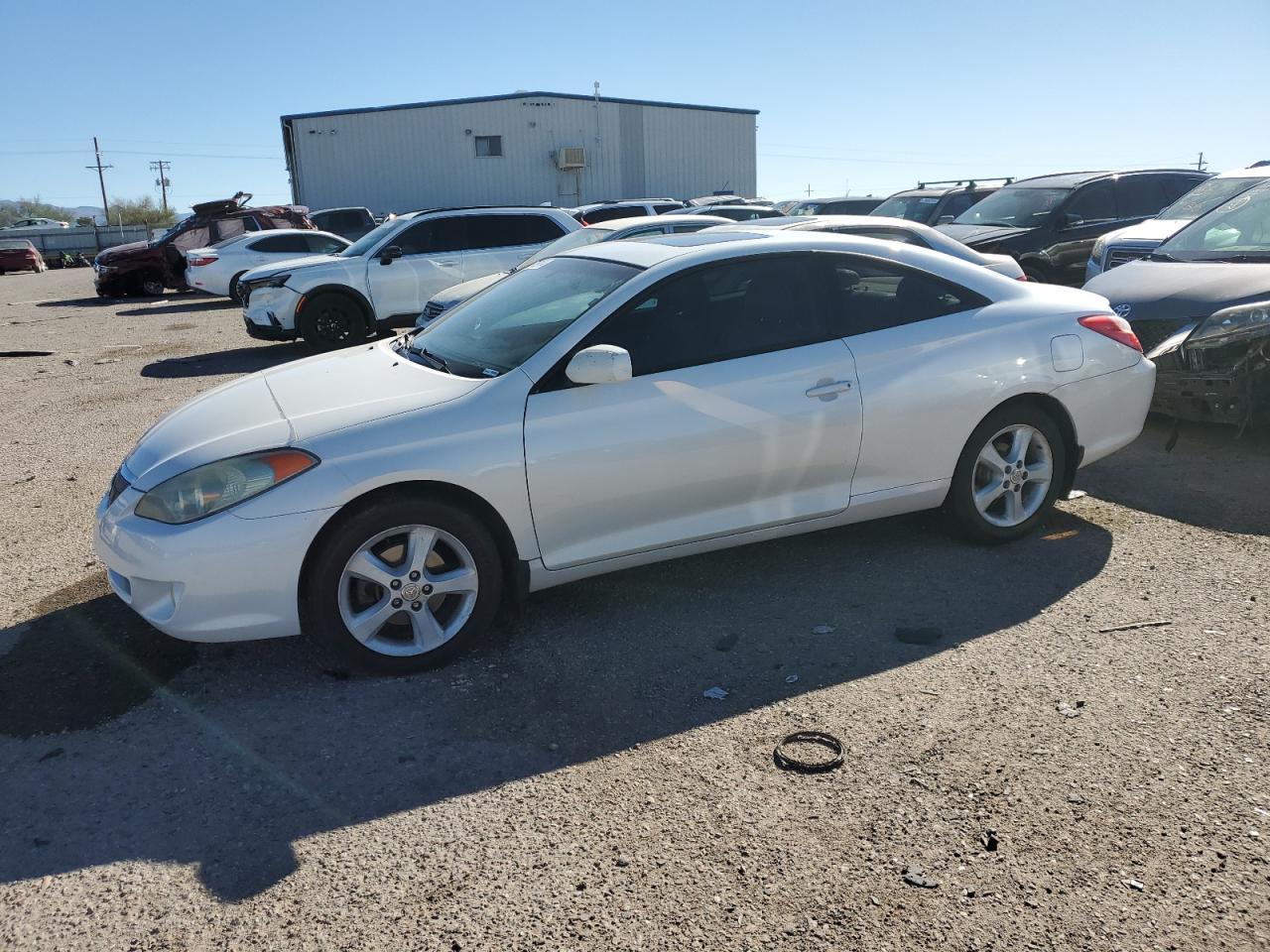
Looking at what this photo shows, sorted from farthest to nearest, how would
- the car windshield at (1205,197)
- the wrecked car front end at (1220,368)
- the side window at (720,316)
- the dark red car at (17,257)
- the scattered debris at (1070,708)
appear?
the dark red car at (17,257) → the car windshield at (1205,197) → the wrecked car front end at (1220,368) → the side window at (720,316) → the scattered debris at (1070,708)

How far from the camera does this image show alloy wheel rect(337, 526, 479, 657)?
390cm

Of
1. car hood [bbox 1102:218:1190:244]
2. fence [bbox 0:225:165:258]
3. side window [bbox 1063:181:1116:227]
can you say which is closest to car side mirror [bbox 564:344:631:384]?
car hood [bbox 1102:218:1190:244]

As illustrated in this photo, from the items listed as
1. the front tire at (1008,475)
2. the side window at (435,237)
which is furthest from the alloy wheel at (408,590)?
the side window at (435,237)

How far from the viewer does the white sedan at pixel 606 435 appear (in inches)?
151

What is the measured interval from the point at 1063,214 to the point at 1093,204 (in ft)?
1.90

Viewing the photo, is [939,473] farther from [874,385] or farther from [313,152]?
[313,152]

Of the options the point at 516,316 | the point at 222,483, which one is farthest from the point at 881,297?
the point at 222,483

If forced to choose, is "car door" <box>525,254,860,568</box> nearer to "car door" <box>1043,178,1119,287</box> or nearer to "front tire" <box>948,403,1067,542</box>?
"front tire" <box>948,403,1067,542</box>

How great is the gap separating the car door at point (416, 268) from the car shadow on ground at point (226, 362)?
121 centimetres

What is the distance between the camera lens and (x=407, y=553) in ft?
13.0

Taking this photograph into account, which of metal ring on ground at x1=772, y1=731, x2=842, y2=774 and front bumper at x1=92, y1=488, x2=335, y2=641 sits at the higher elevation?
front bumper at x1=92, y1=488, x2=335, y2=641

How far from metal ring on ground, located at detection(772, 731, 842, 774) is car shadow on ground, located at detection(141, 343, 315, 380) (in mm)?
9385

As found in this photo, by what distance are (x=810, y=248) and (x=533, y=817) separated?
9.65ft

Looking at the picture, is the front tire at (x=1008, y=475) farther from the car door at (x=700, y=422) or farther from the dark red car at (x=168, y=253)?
the dark red car at (x=168, y=253)
